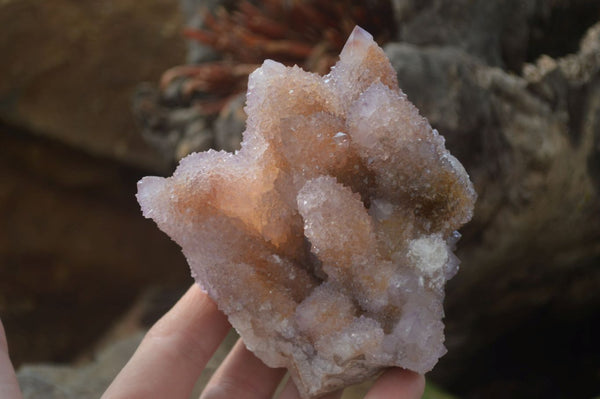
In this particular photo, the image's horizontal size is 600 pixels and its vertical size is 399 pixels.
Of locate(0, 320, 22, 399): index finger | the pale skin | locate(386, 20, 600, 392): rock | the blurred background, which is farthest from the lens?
the blurred background

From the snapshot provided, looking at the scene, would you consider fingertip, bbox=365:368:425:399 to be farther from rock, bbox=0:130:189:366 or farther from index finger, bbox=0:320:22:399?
rock, bbox=0:130:189:366

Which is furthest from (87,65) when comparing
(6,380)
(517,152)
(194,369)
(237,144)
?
(6,380)

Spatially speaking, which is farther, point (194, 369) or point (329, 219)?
point (194, 369)

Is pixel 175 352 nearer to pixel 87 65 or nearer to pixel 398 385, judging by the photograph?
pixel 398 385

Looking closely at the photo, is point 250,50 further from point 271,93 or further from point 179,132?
point 271,93

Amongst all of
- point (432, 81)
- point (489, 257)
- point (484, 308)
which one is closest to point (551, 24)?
point (432, 81)

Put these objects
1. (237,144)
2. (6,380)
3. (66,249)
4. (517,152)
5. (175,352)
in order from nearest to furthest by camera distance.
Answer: (6,380) < (175,352) < (517,152) < (237,144) < (66,249)

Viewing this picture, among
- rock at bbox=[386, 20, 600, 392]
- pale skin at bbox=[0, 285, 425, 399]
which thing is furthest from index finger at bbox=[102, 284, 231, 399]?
rock at bbox=[386, 20, 600, 392]
